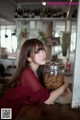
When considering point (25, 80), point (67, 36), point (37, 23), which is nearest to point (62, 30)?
point (67, 36)

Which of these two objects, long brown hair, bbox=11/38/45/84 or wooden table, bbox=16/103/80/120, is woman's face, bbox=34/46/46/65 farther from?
wooden table, bbox=16/103/80/120

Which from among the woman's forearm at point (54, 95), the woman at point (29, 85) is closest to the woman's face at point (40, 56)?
the woman at point (29, 85)

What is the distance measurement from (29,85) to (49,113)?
283mm

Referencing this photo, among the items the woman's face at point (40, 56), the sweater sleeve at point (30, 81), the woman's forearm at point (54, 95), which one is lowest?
the woman's forearm at point (54, 95)

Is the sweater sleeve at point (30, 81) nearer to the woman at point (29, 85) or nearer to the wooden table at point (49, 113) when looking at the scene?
the woman at point (29, 85)

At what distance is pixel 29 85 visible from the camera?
1.25 metres

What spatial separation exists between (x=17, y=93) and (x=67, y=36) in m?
4.48

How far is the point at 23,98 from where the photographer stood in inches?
49.8

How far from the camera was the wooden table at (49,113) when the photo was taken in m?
0.96

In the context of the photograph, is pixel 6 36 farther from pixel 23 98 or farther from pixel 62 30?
pixel 23 98

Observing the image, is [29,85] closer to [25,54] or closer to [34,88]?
[34,88]

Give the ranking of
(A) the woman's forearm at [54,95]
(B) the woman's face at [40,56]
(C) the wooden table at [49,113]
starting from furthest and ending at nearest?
1. (B) the woman's face at [40,56]
2. (A) the woman's forearm at [54,95]
3. (C) the wooden table at [49,113]

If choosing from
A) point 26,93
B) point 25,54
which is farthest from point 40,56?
point 26,93

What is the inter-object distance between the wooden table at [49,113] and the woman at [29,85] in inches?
2.9
